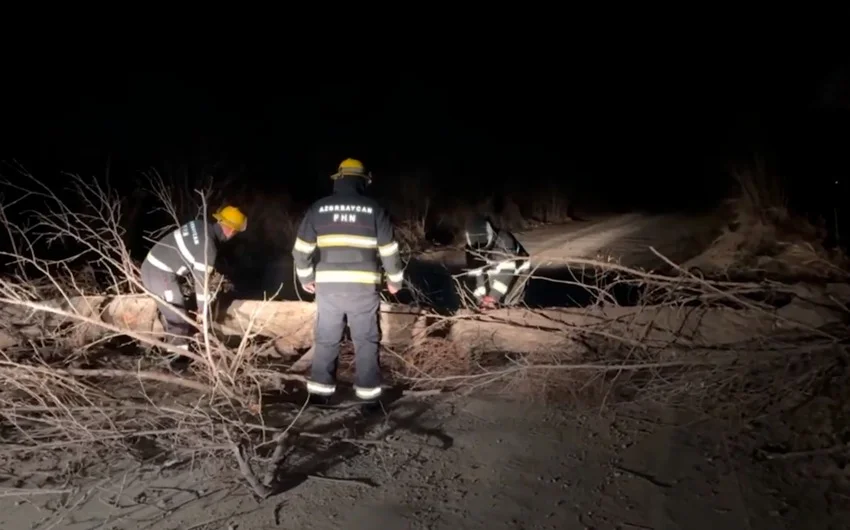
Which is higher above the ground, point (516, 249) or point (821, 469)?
point (516, 249)

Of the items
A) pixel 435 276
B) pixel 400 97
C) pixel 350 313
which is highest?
pixel 400 97

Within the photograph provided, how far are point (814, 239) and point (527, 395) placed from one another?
15.6 ft

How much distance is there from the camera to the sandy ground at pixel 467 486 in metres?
3.12

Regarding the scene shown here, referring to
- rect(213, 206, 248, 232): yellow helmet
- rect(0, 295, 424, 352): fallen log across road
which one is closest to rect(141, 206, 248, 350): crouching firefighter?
rect(213, 206, 248, 232): yellow helmet

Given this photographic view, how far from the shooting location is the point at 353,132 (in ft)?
90.1

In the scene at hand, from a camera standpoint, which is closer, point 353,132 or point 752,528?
point 752,528

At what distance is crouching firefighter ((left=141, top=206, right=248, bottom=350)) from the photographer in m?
5.26

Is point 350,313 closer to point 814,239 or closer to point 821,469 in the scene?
point 821,469

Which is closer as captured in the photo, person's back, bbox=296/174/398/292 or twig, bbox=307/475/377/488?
twig, bbox=307/475/377/488

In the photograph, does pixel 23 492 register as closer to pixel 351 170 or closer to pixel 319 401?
pixel 319 401

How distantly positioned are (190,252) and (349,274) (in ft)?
4.61

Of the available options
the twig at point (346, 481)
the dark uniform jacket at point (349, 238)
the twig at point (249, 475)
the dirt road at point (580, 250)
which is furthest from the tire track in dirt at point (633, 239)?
the twig at point (249, 475)

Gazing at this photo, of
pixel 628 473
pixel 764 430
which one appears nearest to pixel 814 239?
pixel 764 430

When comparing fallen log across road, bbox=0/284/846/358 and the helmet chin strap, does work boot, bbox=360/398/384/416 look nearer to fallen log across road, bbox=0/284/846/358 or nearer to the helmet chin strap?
fallen log across road, bbox=0/284/846/358
